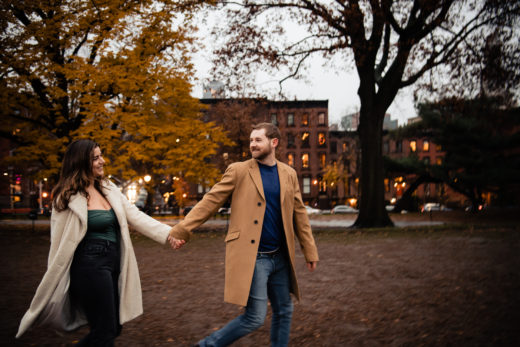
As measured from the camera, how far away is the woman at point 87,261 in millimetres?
3041

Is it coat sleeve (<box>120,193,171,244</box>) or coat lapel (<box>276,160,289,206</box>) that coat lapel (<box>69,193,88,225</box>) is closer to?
coat sleeve (<box>120,193,171,244</box>)

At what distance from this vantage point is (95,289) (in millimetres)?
3043

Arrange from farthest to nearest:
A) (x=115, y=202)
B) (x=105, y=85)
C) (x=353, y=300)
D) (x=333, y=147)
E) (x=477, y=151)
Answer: (x=333, y=147)
(x=477, y=151)
(x=105, y=85)
(x=353, y=300)
(x=115, y=202)

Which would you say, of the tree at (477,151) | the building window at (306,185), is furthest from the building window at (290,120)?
the tree at (477,151)

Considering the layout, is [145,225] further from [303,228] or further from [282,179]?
[303,228]

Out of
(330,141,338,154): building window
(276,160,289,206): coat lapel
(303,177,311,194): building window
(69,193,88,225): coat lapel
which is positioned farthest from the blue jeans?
(330,141,338,154): building window

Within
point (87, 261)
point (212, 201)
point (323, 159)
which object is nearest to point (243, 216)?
point (212, 201)

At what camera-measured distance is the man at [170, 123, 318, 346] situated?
3223 millimetres

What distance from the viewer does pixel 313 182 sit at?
65250 mm

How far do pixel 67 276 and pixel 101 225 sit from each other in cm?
43

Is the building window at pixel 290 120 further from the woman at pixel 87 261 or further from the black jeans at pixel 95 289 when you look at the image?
the black jeans at pixel 95 289

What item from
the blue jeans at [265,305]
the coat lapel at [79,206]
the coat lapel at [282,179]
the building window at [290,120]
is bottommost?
the blue jeans at [265,305]

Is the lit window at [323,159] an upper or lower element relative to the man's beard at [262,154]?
upper

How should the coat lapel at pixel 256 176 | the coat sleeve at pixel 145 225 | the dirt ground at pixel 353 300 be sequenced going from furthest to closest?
the dirt ground at pixel 353 300
the coat sleeve at pixel 145 225
the coat lapel at pixel 256 176
